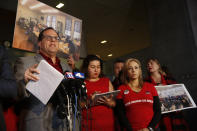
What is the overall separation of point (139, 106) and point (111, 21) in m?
4.33

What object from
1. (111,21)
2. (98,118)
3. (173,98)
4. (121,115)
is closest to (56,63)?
(98,118)

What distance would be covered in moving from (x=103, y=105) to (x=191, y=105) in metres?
0.95

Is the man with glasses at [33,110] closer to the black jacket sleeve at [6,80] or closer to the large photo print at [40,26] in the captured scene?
the black jacket sleeve at [6,80]

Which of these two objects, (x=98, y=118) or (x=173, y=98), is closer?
(x=98, y=118)

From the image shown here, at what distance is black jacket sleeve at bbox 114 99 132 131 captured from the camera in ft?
5.13

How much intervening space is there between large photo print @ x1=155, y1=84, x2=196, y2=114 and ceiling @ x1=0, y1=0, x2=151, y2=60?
3.12m

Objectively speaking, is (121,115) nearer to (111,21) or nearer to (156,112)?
(156,112)

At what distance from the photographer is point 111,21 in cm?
555

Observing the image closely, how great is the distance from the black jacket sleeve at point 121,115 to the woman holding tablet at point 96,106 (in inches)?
2.1

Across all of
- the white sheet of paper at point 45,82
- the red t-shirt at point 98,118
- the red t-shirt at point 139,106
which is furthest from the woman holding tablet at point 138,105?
the white sheet of paper at point 45,82

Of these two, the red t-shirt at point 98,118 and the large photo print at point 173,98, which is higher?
the large photo print at point 173,98

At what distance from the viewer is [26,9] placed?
6.36 ft

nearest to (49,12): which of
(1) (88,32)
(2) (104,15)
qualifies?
(2) (104,15)

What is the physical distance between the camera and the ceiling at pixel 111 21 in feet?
14.7
